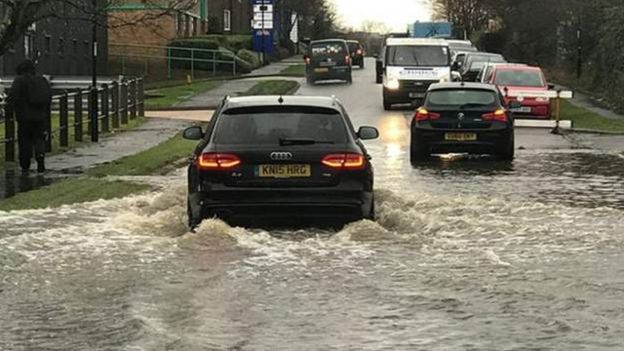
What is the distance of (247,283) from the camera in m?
8.95

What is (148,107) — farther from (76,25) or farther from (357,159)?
(357,159)

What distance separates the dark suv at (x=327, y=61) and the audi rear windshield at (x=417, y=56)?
45.6 ft

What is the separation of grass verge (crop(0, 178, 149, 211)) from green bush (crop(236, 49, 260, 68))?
1921 inches

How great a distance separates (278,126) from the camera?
36.9ft

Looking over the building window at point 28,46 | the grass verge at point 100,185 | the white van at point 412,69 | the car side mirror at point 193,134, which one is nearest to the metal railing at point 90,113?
the grass verge at point 100,185

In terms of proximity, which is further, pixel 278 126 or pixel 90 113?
pixel 90 113

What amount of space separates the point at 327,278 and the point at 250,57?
57.4 m

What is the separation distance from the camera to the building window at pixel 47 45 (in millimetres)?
50812

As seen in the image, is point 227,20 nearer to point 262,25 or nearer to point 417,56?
point 262,25

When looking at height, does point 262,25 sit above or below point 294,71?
above

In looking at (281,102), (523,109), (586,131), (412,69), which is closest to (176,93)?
(412,69)

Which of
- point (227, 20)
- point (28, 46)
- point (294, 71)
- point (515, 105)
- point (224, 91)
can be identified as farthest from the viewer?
point (227, 20)

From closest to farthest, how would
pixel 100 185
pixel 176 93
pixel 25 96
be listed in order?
pixel 100 185 → pixel 25 96 → pixel 176 93

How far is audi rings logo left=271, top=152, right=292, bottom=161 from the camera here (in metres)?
10.9
